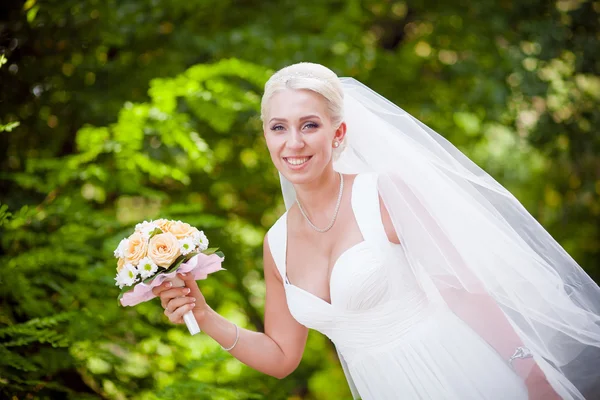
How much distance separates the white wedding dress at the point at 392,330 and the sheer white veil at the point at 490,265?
0.08 m

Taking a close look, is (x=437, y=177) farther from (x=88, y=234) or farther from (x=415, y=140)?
(x=88, y=234)

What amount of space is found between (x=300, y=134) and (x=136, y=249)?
0.81 metres

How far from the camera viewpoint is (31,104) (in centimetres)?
351

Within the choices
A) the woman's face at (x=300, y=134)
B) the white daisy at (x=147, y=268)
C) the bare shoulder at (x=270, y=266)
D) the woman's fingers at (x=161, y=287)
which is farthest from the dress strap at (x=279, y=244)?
the white daisy at (x=147, y=268)

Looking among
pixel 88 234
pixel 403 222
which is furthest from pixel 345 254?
pixel 88 234

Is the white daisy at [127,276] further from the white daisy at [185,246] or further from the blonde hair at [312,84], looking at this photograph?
the blonde hair at [312,84]

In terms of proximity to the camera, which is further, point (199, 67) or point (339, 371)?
point (339, 371)

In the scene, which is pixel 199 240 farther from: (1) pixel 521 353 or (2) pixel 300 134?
(1) pixel 521 353

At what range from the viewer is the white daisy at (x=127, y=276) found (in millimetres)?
2131

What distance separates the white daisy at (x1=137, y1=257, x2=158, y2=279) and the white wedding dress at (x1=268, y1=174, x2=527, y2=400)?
0.66 m

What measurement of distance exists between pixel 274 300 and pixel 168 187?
7.20 ft

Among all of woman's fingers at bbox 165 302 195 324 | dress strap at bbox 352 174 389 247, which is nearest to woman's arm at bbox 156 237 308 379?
woman's fingers at bbox 165 302 195 324

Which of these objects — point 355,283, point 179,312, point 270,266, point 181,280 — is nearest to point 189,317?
point 179,312

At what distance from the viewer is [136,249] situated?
7.16 ft
